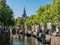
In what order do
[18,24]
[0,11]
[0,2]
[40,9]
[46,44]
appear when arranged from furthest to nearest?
[18,24] → [40,9] → [0,2] → [0,11] → [46,44]

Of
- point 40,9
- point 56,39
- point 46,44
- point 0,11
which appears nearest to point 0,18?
point 0,11

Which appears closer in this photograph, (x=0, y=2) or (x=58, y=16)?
(x=58, y=16)

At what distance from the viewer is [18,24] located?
7682 inches

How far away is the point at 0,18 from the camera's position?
56000 mm

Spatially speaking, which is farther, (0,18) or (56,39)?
(0,18)

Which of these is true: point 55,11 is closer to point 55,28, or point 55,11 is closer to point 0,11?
point 0,11

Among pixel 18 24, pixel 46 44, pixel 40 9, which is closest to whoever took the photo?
pixel 46 44

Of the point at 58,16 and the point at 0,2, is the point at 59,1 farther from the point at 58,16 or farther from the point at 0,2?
the point at 0,2

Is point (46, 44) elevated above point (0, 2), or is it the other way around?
point (0, 2)

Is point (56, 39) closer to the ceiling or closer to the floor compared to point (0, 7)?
closer to the floor

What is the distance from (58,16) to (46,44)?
650 centimetres

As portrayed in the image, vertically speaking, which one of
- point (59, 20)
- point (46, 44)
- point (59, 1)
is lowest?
point (46, 44)

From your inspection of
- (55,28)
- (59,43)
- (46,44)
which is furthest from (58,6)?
Answer: (55,28)

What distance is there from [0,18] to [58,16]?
15.2 metres
